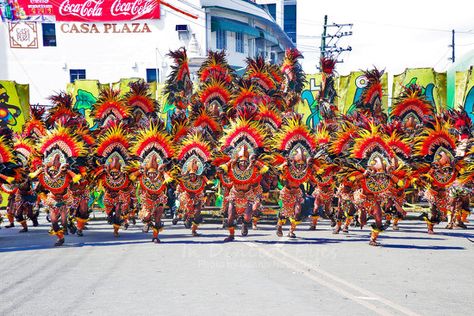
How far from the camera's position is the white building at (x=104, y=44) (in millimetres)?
40188

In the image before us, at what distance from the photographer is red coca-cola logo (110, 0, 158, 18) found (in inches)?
1594

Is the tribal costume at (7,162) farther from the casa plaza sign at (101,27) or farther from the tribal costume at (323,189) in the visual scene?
the casa plaza sign at (101,27)

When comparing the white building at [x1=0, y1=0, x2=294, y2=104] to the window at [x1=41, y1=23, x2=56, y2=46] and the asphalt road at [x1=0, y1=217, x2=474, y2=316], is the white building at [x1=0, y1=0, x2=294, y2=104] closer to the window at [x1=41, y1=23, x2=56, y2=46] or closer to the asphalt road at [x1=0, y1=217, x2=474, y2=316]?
the window at [x1=41, y1=23, x2=56, y2=46]

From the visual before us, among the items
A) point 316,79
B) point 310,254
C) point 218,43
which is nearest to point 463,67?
point 316,79

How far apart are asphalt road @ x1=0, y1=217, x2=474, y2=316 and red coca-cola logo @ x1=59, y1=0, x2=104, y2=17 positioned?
3120cm

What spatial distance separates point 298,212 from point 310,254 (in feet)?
6.75

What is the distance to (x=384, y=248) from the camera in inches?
406

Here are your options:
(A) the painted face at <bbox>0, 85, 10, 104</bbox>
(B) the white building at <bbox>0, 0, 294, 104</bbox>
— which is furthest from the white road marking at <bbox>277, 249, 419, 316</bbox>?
(B) the white building at <bbox>0, 0, 294, 104</bbox>

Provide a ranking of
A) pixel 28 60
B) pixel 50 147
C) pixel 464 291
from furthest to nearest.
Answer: pixel 28 60
pixel 50 147
pixel 464 291

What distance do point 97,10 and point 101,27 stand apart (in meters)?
1.21

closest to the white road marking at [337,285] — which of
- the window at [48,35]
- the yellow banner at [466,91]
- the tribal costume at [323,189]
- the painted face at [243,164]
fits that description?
the painted face at [243,164]

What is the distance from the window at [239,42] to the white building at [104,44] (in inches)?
104

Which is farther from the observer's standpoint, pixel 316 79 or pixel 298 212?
pixel 316 79

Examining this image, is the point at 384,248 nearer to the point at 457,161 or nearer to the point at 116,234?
the point at 457,161
